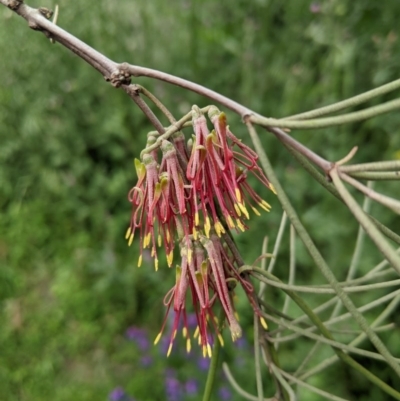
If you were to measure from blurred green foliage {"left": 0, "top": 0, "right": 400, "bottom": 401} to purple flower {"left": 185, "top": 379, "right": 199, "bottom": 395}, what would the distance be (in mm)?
31

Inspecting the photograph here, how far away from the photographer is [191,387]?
3.94ft

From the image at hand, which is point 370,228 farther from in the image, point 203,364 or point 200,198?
point 203,364

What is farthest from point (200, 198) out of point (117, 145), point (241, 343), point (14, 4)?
point (117, 145)

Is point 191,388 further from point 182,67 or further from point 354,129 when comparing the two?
point 182,67

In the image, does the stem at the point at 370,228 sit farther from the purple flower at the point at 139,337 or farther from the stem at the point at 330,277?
the purple flower at the point at 139,337

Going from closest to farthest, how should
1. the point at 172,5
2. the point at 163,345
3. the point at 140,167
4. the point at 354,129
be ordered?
the point at 140,167, the point at 163,345, the point at 354,129, the point at 172,5

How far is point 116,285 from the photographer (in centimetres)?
149

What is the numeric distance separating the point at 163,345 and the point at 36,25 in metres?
1.07

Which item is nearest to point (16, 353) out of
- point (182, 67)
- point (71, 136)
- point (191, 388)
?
point (191, 388)

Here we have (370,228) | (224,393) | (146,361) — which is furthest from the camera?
(146,361)

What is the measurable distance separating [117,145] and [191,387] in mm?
885

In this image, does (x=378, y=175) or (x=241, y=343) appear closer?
(x=378, y=175)

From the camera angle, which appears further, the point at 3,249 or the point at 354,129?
the point at 3,249

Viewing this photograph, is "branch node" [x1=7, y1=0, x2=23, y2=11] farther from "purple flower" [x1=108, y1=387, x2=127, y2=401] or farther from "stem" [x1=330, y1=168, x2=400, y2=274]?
"purple flower" [x1=108, y1=387, x2=127, y2=401]
